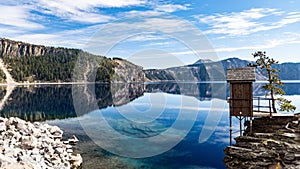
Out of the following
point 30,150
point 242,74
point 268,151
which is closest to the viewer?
point 268,151

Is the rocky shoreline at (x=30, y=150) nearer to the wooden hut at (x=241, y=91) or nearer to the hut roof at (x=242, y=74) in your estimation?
the wooden hut at (x=241, y=91)

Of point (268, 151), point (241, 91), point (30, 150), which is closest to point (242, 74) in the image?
point (241, 91)

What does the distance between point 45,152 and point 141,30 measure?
1949cm

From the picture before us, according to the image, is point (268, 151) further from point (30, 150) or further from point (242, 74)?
point (30, 150)

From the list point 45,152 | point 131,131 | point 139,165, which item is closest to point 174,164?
point 139,165

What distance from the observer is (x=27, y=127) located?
30672 mm

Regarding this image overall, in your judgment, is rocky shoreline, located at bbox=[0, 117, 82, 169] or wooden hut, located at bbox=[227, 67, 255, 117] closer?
rocky shoreline, located at bbox=[0, 117, 82, 169]

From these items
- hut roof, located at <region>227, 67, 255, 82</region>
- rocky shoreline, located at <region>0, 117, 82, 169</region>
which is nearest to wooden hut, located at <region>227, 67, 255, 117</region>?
hut roof, located at <region>227, 67, 255, 82</region>

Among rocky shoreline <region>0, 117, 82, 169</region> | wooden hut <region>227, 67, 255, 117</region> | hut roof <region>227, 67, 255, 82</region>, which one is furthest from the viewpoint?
wooden hut <region>227, 67, 255, 117</region>

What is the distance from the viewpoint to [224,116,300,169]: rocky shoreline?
62.7 ft

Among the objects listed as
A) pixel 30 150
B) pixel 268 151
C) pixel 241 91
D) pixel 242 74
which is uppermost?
pixel 242 74

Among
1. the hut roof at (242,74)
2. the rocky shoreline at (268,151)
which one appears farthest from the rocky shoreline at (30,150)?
the hut roof at (242,74)

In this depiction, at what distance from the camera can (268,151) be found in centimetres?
1977

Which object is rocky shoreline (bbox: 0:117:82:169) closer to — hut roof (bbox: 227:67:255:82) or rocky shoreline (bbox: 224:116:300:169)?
rocky shoreline (bbox: 224:116:300:169)
